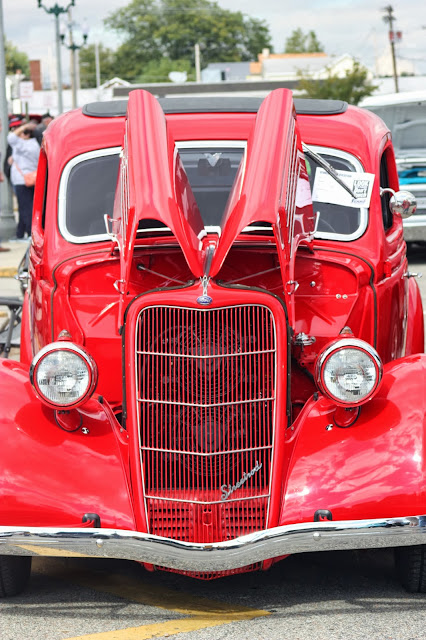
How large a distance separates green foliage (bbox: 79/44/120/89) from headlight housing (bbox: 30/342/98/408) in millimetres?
119689

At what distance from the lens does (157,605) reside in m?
4.56

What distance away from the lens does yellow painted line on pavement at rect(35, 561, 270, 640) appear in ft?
14.0

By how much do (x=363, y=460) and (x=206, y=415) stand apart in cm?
66

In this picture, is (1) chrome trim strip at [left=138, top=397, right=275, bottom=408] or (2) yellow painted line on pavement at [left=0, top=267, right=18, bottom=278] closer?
(1) chrome trim strip at [left=138, top=397, right=275, bottom=408]

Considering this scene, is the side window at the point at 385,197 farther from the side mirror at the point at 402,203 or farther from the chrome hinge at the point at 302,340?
the chrome hinge at the point at 302,340

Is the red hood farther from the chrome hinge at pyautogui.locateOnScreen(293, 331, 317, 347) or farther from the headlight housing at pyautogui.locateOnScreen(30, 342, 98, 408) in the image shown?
the headlight housing at pyautogui.locateOnScreen(30, 342, 98, 408)

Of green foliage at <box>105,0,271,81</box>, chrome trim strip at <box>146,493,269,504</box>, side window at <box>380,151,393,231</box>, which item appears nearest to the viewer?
chrome trim strip at <box>146,493,269,504</box>

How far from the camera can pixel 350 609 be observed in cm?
445

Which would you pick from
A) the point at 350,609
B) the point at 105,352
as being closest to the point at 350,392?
the point at 350,609

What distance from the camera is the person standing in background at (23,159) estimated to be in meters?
17.6

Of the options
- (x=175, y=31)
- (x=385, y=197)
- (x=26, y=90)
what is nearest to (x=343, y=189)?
(x=385, y=197)

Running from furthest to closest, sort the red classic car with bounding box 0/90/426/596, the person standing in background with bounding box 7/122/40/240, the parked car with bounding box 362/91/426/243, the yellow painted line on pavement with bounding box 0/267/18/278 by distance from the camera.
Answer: the person standing in background with bounding box 7/122/40/240 < the parked car with bounding box 362/91/426/243 < the yellow painted line on pavement with bounding box 0/267/18/278 < the red classic car with bounding box 0/90/426/596

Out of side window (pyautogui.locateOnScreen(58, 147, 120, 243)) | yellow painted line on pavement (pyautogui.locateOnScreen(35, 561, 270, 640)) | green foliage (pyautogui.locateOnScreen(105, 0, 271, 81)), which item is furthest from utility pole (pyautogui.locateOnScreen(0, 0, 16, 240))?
green foliage (pyautogui.locateOnScreen(105, 0, 271, 81))

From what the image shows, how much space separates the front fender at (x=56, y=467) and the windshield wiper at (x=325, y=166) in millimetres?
1853
